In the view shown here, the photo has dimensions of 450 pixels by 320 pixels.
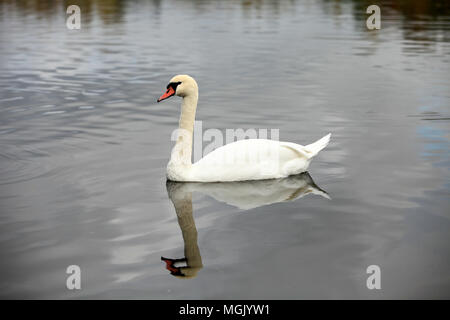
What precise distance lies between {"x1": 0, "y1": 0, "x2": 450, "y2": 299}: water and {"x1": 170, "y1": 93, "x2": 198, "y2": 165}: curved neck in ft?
1.36

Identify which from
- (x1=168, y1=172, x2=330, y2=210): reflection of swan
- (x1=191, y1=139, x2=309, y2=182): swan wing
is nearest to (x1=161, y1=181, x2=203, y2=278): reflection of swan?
(x1=168, y1=172, x2=330, y2=210): reflection of swan

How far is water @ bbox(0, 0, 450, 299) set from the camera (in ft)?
22.0

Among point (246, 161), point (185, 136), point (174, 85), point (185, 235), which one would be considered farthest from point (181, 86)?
point (185, 235)

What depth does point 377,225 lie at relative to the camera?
805cm

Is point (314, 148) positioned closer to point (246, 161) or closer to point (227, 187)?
point (246, 161)

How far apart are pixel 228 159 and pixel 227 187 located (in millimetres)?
399

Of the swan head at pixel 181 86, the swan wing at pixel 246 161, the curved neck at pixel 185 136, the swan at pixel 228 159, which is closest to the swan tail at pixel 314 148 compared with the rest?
the swan at pixel 228 159

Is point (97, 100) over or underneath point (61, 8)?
underneath

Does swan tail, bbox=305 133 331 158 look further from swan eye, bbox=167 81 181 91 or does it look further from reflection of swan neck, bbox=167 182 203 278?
swan eye, bbox=167 81 181 91

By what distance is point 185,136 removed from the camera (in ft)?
32.7

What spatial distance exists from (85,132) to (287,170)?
16.2 feet
